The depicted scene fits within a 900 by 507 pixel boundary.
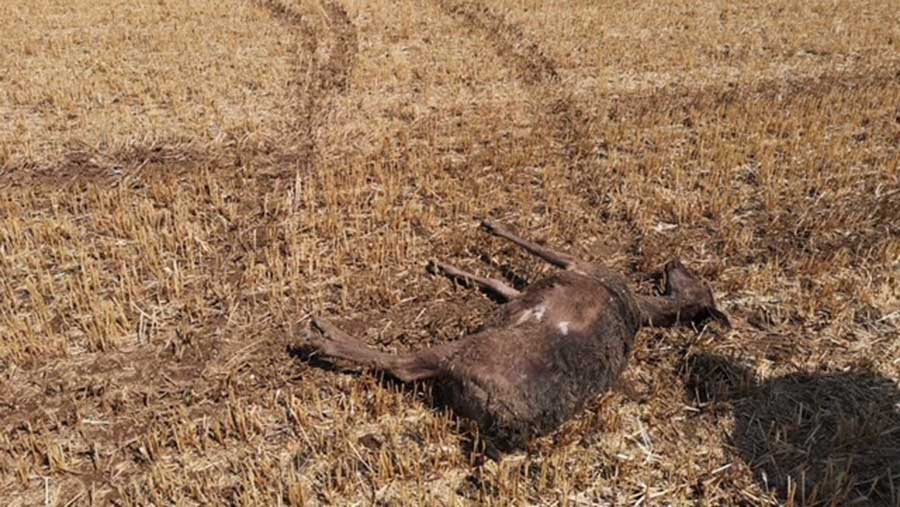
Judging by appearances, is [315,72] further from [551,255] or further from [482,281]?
[551,255]

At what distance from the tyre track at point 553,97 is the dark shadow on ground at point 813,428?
1.62 m

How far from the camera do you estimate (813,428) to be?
3.45 m

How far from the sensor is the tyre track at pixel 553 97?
5.98 m

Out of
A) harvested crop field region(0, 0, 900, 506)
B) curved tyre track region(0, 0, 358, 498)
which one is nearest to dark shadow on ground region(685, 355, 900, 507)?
harvested crop field region(0, 0, 900, 506)

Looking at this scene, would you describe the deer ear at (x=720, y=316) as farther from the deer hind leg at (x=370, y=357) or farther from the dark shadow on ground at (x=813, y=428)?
the deer hind leg at (x=370, y=357)

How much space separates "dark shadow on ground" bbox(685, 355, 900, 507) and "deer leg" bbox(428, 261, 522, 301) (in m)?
1.15

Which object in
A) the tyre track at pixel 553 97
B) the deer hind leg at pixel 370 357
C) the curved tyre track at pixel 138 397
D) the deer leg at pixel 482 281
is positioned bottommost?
the curved tyre track at pixel 138 397

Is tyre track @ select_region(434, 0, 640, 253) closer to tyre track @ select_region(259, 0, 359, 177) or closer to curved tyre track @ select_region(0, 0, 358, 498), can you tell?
tyre track @ select_region(259, 0, 359, 177)

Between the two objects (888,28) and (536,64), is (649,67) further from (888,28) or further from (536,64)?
(888,28)

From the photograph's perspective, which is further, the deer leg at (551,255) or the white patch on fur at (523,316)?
the deer leg at (551,255)

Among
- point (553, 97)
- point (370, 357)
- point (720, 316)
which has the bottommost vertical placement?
point (370, 357)

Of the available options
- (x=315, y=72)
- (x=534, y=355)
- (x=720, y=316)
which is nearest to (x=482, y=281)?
(x=534, y=355)

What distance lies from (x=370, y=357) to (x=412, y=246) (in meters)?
1.56

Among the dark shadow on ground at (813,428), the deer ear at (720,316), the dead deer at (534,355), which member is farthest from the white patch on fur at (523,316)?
the deer ear at (720,316)
